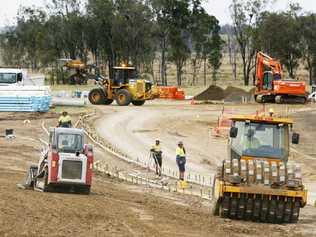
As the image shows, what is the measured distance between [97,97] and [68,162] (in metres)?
36.4

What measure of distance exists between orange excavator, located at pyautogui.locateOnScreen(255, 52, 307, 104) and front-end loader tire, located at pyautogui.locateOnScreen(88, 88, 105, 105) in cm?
1334

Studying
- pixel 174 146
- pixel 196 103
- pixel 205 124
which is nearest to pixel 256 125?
pixel 174 146

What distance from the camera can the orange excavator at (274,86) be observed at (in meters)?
61.3

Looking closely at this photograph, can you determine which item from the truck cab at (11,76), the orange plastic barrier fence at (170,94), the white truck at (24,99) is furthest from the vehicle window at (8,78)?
the orange plastic barrier fence at (170,94)

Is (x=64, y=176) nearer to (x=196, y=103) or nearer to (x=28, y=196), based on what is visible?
(x=28, y=196)

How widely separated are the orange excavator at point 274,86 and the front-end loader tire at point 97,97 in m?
13.3

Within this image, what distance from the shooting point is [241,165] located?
17672mm

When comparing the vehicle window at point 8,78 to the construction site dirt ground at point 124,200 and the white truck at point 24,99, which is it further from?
the construction site dirt ground at point 124,200

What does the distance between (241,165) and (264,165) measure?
1.72 ft

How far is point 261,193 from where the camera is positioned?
17.4 metres

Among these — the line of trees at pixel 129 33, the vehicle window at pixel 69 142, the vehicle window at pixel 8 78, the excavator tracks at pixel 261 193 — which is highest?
the line of trees at pixel 129 33

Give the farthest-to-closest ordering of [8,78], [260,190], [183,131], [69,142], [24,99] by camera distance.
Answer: [8,78] → [24,99] → [183,131] → [69,142] → [260,190]

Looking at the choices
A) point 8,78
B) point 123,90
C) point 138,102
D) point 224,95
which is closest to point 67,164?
point 123,90

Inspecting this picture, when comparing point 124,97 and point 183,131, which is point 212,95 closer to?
point 124,97
